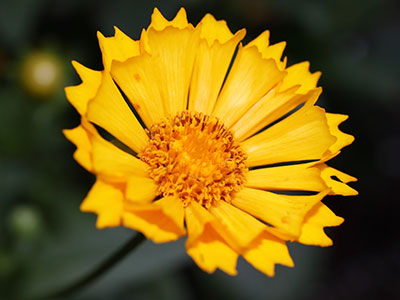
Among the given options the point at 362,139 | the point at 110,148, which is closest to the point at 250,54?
the point at 110,148

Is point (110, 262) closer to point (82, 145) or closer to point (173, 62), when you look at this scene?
point (82, 145)

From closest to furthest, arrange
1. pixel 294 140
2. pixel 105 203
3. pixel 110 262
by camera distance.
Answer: pixel 105 203, pixel 110 262, pixel 294 140

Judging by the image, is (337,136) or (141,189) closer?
(141,189)

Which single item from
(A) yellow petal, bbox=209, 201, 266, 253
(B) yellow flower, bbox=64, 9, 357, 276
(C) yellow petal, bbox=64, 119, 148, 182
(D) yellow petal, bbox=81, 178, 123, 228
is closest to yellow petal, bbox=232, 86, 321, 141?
(B) yellow flower, bbox=64, 9, 357, 276

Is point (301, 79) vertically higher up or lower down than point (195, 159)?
higher up

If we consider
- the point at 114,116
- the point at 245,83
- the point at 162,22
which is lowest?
the point at 114,116

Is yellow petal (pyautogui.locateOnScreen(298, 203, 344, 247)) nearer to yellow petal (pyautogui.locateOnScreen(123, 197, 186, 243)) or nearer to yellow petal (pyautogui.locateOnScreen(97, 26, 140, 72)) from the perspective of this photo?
yellow petal (pyautogui.locateOnScreen(123, 197, 186, 243))

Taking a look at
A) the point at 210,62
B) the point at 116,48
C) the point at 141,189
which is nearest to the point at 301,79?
the point at 210,62
